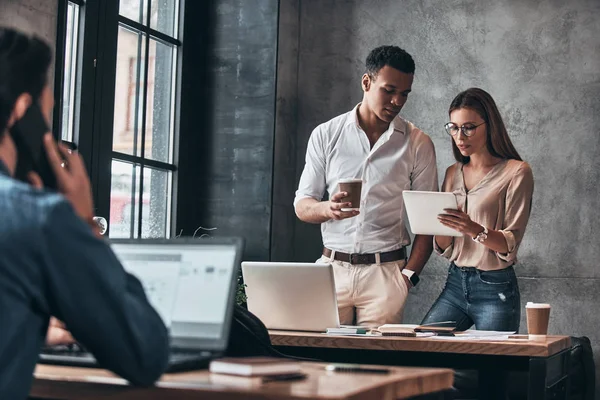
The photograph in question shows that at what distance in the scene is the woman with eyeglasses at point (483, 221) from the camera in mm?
3928

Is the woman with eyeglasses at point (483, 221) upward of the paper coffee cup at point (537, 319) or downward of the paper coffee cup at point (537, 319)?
upward

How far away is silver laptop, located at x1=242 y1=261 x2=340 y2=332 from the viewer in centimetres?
332

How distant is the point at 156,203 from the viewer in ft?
19.7

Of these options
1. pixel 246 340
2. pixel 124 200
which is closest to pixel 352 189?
pixel 246 340

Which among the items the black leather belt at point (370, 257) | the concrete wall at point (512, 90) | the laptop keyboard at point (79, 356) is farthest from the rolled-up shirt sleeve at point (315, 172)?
the laptop keyboard at point (79, 356)

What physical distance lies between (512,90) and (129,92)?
8.30 ft

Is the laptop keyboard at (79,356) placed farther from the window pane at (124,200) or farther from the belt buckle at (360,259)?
the window pane at (124,200)

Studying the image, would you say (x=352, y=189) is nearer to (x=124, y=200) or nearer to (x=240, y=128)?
(x=124, y=200)

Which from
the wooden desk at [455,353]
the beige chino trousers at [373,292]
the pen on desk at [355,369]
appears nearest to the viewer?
the pen on desk at [355,369]

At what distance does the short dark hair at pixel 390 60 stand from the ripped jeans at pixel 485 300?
0.98 metres

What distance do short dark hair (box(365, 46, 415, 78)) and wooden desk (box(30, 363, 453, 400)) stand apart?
270cm

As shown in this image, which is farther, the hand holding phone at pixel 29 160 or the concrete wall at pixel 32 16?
the concrete wall at pixel 32 16

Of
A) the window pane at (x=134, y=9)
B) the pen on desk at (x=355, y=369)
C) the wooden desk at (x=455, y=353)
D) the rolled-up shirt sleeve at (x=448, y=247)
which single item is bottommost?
the wooden desk at (x=455, y=353)

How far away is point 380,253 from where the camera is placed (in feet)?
13.6
